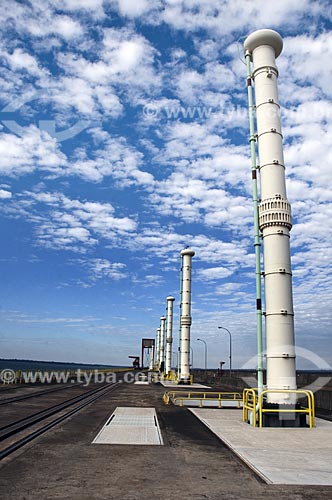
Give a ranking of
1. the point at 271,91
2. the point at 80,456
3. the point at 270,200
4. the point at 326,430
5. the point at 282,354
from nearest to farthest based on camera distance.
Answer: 1. the point at 80,456
2. the point at 326,430
3. the point at 282,354
4. the point at 270,200
5. the point at 271,91

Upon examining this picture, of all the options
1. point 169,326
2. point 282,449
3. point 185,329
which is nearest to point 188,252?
point 185,329

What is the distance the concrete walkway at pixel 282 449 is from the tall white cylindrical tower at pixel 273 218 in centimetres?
225

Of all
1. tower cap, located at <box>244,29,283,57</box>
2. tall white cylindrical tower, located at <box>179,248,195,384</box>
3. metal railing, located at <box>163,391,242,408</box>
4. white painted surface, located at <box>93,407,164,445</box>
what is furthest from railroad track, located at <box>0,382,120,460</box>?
tall white cylindrical tower, located at <box>179,248,195,384</box>

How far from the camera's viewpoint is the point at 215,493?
836cm

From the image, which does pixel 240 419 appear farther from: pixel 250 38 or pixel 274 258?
→ pixel 250 38

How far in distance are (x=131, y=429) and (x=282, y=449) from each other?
232 inches

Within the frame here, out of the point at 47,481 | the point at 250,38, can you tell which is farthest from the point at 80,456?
the point at 250,38

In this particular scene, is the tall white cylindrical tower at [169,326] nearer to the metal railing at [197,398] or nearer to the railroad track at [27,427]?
the metal railing at [197,398]

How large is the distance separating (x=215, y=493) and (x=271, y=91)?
18.8 meters

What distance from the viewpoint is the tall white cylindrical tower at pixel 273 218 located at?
18.8 m

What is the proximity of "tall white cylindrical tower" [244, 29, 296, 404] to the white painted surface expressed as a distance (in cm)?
560

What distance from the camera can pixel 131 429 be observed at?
16.2m

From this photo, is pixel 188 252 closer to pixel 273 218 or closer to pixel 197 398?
pixel 197 398

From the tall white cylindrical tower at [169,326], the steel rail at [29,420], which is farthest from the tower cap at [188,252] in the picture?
the steel rail at [29,420]
